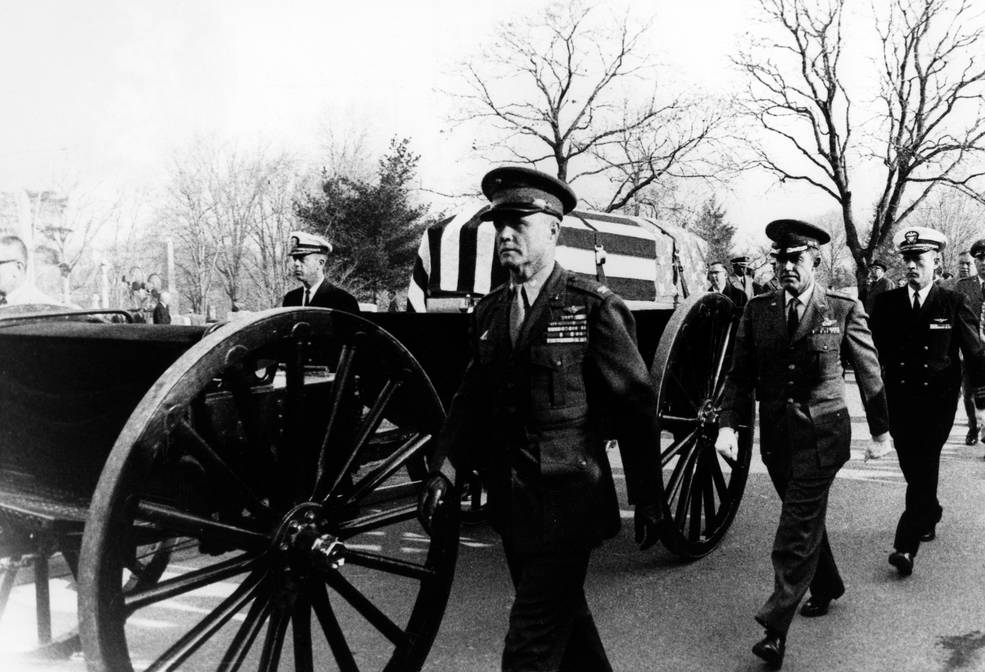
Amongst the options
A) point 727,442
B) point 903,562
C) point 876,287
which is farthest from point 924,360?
point 876,287

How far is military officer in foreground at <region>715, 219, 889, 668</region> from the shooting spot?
380cm

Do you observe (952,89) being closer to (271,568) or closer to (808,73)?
(808,73)

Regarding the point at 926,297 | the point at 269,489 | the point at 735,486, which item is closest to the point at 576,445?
the point at 269,489

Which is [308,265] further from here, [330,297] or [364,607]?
[364,607]

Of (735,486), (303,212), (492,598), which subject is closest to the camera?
(492,598)

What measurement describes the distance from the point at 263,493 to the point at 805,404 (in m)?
2.49

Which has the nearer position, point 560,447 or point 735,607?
point 560,447

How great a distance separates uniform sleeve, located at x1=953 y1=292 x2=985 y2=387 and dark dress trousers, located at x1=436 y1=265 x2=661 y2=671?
3.19 m

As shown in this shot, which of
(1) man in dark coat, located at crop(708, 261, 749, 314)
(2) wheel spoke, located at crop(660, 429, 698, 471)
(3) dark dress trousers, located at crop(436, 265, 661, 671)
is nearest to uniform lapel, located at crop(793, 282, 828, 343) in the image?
(2) wheel spoke, located at crop(660, 429, 698, 471)

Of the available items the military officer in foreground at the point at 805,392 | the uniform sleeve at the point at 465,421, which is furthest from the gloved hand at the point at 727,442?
the uniform sleeve at the point at 465,421

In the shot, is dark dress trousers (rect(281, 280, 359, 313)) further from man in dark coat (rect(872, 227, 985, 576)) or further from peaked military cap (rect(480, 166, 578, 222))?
man in dark coat (rect(872, 227, 985, 576))

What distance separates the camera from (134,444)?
211 cm

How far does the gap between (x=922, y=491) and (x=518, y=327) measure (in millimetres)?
3254

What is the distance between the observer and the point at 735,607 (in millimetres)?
4270
